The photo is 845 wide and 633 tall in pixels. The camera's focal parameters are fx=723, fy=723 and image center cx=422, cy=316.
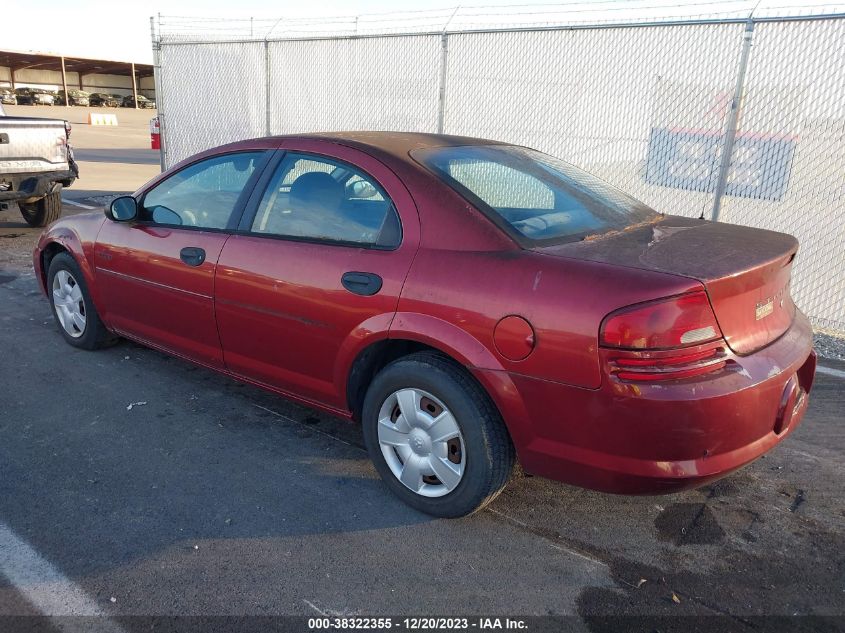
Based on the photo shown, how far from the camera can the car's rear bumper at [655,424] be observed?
247 cm

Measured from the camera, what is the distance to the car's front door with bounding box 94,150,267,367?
383cm

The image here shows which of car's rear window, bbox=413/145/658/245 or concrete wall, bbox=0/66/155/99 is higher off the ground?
concrete wall, bbox=0/66/155/99

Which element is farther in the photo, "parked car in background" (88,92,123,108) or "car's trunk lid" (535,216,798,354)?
"parked car in background" (88,92,123,108)

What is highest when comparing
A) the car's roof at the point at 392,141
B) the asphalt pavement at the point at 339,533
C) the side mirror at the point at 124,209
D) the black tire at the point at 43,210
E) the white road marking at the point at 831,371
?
the car's roof at the point at 392,141

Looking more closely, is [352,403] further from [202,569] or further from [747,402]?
[747,402]

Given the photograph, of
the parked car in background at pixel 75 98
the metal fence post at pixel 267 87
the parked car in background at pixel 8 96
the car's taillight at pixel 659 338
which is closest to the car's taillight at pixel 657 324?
the car's taillight at pixel 659 338

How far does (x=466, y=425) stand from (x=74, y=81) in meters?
68.6

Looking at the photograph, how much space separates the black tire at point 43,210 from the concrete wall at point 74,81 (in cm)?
5113

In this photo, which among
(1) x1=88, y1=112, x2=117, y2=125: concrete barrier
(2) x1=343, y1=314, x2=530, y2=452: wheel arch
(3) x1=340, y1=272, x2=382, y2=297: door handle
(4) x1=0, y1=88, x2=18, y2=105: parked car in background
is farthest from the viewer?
(4) x1=0, y1=88, x2=18, y2=105: parked car in background

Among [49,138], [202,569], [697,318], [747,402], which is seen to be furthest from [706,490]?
[49,138]

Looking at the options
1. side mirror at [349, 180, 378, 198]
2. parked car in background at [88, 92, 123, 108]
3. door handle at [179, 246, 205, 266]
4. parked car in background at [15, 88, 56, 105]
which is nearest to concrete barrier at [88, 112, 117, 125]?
parked car in background at [15, 88, 56, 105]

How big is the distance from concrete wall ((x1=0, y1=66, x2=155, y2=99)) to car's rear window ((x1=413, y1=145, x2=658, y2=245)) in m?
59.0

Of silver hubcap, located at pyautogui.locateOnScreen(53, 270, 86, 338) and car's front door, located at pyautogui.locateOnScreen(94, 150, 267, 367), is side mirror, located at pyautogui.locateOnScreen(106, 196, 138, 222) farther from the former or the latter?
silver hubcap, located at pyautogui.locateOnScreen(53, 270, 86, 338)

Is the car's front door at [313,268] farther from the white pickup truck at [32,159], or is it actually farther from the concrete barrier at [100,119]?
the concrete barrier at [100,119]
